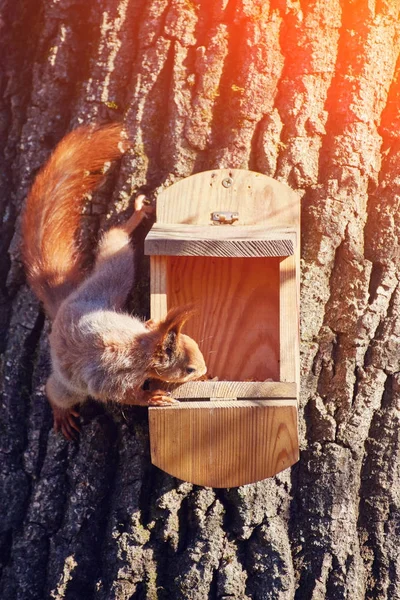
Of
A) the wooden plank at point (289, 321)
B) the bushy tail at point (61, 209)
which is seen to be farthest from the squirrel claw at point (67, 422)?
the wooden plank at point (289, 321)

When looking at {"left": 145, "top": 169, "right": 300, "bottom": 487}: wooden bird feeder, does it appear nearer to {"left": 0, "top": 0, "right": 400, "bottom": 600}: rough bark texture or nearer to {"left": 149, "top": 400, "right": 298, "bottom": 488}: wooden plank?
{"left": 149, "top": 400, "right": 298, "bottom": 488}: wooden plank

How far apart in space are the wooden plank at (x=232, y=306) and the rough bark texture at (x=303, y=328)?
0.44 ft

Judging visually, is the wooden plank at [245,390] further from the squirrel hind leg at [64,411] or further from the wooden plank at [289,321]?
the squirrel hind leg at [64,411]

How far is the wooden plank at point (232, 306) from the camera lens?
255 cm

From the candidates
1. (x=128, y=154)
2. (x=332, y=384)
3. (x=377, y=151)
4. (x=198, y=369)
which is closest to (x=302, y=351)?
(x=332, y=384)

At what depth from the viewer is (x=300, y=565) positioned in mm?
2451

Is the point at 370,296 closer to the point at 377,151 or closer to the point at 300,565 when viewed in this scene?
the point at 377,151

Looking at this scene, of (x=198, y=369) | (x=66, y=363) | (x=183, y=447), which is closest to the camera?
(x=183, y=447)

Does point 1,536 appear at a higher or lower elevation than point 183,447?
lower

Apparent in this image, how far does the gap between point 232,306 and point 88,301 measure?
50 cm

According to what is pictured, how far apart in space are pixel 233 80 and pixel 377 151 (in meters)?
0.55

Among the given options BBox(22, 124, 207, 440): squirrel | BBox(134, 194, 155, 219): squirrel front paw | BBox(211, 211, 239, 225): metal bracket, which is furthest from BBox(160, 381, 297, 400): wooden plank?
BBox(134, 194, 155, 219): squirrel front paw

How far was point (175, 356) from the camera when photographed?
2441mm

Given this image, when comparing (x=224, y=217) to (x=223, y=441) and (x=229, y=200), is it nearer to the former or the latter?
(x=229, y=200)
